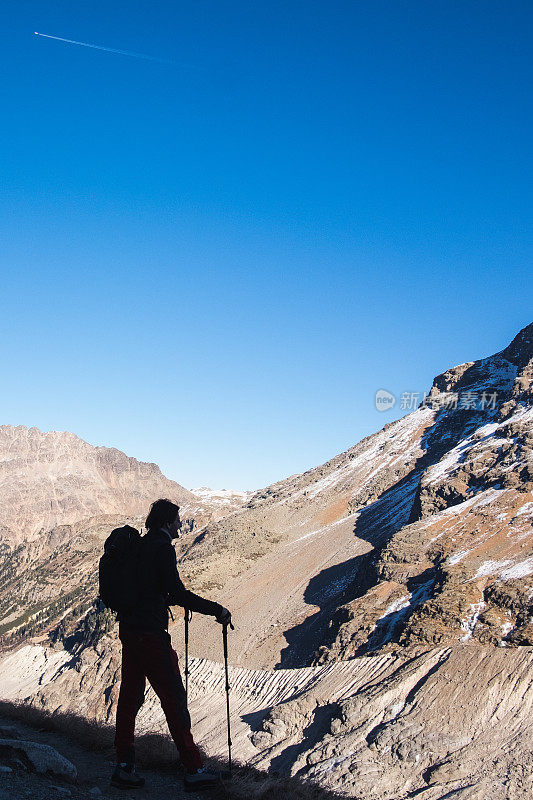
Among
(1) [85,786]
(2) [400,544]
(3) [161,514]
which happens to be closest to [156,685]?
(1) [85,786]

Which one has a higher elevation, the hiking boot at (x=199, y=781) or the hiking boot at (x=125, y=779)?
the hiking boot at (x=125, y=779)

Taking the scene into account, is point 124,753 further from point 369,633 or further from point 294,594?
point 294,594

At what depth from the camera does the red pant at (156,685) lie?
6223 millimetres

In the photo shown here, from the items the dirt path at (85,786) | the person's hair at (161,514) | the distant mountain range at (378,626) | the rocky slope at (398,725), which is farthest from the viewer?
the distant mountain range at (378,626)

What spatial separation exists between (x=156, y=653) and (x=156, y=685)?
0.37m

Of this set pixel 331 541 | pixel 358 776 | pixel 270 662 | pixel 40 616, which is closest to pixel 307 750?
pixel 358 776

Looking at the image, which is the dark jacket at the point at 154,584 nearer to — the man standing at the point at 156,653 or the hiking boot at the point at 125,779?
Answer: the man standing at the point at 156,653

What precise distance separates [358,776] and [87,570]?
110056mm

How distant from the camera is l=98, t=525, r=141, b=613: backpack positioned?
619cm

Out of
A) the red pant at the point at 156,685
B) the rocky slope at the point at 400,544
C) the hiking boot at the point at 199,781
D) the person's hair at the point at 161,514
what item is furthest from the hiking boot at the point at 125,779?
the rocky slope at the point at 400,544

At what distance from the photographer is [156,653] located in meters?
6.25

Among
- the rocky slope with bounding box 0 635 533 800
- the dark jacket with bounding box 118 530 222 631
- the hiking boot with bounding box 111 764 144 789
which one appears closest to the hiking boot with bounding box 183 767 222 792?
the hiking boot with bounding box 111 764 144 789

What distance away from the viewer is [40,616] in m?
103

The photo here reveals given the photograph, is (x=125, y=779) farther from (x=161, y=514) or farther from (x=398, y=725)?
(x=398, y=725)
